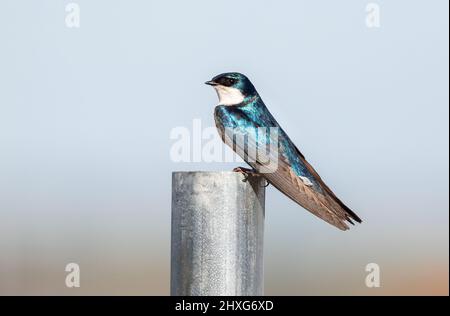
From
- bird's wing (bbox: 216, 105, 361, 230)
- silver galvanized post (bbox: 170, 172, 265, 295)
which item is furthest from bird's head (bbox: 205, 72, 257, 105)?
silver galvanized post (bbox: 170, 172, 265, 295)

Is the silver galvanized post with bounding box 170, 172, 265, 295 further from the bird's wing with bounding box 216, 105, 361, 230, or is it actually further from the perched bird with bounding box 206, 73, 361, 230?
the bird's wing with bounding box 216, 105, 361, 230

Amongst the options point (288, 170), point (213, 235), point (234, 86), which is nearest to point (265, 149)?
point (288, 170)

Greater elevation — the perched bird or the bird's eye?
the bird's eye

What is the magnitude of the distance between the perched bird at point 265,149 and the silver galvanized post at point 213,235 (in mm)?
600

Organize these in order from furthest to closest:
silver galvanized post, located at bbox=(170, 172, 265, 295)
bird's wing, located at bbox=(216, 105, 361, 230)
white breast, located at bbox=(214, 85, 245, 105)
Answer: white breast, located at bbox=(214, 85, 245, 105) → bird's wing, located at bbox=(216, 105, 361, 230) → silver galvanized post, located at bbox=(170, 172, 265, 295)

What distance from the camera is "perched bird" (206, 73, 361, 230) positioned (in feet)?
14.7

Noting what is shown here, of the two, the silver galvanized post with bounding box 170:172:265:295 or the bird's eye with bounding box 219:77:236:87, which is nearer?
the silver galvanized post with bounding box 170:172:265:295

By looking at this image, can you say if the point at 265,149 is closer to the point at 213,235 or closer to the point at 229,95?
the point at 229,95

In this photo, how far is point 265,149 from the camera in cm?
487

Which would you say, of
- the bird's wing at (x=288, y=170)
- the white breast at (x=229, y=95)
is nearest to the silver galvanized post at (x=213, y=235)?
the bird's wing at (x=288, y=170)

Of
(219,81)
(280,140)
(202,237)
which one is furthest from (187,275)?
(219,81)

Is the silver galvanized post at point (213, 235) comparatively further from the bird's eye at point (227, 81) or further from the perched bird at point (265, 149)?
the bird's eye at point (227, 81)

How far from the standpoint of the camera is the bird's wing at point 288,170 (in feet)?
14.6

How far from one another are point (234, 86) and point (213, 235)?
7.02 feet
